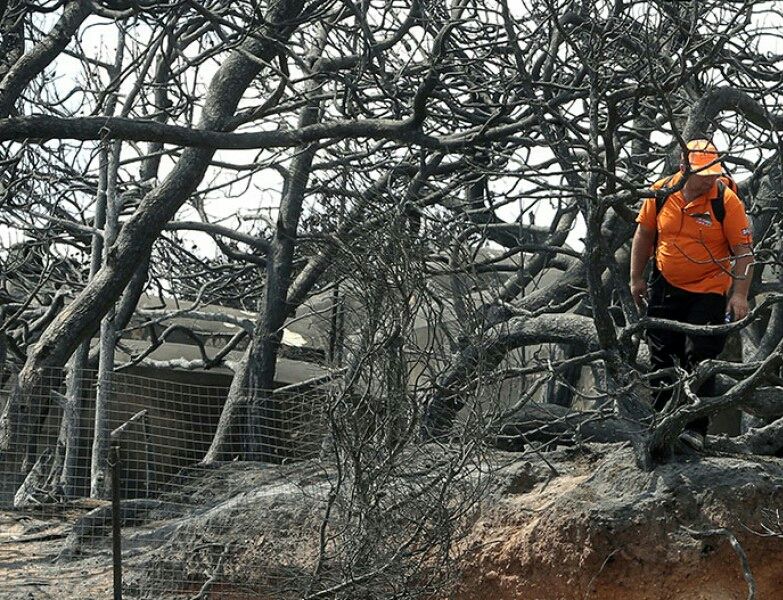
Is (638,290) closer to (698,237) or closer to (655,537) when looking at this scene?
(698,237)

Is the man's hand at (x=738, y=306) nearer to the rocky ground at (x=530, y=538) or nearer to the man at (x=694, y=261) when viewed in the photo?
the man at (x=694, y=261)

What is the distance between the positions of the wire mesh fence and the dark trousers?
124 centimetres

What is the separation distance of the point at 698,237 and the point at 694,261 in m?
0.14

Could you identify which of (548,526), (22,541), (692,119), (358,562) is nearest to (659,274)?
(692,119)

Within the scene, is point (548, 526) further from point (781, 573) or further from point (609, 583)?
point (781, 573)

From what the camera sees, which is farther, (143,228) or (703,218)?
(143,228)

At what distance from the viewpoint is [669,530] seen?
22.8ft

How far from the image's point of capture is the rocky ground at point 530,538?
6.93 m

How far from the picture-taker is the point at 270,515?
7.82m

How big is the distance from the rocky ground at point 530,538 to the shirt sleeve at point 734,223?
1.21 m

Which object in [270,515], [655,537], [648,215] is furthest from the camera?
[270,515]

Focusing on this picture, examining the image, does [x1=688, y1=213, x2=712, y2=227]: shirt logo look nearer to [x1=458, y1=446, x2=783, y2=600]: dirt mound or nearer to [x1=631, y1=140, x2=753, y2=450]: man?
[x1=631, y1=140, x2=753, y2=450]: man

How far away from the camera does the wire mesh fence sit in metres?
7.06

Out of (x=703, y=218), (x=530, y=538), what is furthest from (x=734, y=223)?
A: (x=530, y=538)
